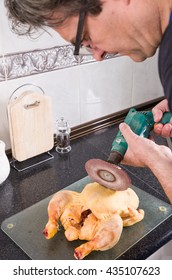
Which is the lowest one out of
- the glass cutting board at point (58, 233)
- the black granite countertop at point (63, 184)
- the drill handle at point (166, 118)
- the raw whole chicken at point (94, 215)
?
the black granite countertop at point (63, 184)

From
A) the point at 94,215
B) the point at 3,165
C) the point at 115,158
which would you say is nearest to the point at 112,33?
the point at 115,158

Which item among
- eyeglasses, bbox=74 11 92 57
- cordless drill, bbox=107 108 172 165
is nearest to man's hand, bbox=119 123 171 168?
cordless drill, bbox=107 108 172 165

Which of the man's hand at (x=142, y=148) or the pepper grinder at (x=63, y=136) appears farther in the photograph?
the pepper grinder at (x=63, y=136)

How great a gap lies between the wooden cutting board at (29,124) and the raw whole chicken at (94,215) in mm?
283

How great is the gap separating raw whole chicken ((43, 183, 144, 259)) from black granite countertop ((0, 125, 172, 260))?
0.07 meters

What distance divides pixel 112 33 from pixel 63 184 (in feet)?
1.75

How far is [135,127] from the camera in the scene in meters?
0.90

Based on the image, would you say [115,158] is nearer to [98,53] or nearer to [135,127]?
[135,127]

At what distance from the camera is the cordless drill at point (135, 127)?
841 millimetres

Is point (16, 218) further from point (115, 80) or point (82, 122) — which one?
point (115, 80)

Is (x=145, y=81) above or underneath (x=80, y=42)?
underneath

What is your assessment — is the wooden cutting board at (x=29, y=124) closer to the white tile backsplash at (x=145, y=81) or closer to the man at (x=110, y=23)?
the man at (x=110, y=23)

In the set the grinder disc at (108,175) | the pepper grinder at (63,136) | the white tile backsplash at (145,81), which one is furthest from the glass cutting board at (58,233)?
the white tile backsplash at (145,81)
